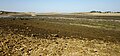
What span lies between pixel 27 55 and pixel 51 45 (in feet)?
6.46

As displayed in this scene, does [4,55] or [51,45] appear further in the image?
[51,45]

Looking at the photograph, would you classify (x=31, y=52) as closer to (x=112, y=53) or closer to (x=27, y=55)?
(x=27, y=55)

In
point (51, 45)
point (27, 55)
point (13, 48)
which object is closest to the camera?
point (27, 55)

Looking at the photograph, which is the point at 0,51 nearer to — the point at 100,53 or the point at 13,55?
the point at 13,55

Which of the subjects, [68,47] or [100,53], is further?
[68,47]

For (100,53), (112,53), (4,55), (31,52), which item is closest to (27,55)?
(31,52)

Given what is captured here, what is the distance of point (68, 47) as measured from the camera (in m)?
10.4

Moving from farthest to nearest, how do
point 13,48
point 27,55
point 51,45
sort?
point 51,45 → point 13,48 → point 27,55

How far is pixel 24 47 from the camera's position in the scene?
10.4 meters

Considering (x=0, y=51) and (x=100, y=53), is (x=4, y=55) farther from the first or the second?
(x=100, y=53)

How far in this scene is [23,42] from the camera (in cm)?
1145

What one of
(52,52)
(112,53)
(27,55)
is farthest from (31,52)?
(112,53)

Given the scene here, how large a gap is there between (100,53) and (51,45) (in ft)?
9.31

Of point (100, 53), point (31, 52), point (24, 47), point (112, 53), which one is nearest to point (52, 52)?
point (31, 52)
